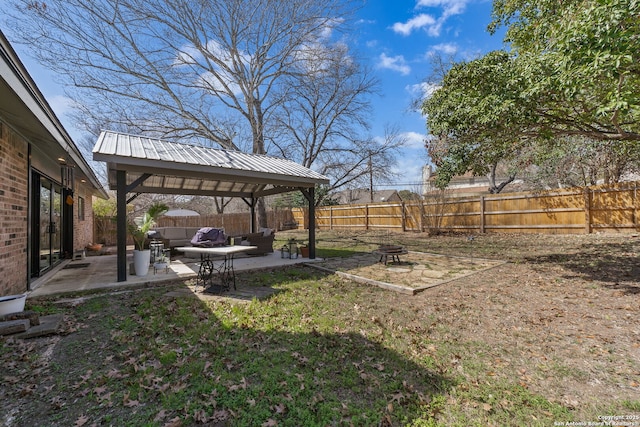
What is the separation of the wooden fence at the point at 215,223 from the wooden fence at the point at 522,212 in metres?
7.62

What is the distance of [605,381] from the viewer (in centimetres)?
263

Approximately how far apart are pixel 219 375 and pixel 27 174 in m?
5.55

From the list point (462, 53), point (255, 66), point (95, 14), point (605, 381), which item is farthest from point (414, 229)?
point (95, 14)

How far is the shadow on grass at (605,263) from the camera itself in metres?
5.26

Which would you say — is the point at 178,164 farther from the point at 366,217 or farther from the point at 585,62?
the point at 366,217

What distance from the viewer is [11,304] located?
145 inches

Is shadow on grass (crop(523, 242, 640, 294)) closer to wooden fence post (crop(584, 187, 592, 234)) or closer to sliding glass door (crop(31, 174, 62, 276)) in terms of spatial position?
wooden fence post (crop(584, 187, 592, 234))

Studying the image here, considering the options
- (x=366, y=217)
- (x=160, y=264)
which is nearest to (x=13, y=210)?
(x=160, y=264)

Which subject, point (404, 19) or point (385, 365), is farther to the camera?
point (404, 19)

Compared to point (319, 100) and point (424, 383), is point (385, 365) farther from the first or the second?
point (319, 100)

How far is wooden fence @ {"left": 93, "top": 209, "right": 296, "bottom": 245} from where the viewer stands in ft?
48.4

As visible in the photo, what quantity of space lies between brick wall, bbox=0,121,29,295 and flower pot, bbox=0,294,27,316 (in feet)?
2.68

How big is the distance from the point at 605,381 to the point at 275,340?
10.9 ft

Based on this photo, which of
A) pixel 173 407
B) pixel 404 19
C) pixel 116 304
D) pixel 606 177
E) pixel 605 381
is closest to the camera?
pixel 173 407
